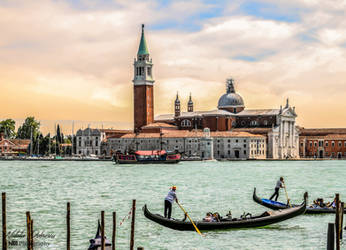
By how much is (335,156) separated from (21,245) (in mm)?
78567

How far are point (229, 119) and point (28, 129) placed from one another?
32.1 m

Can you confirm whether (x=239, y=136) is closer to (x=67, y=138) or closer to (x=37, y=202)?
(x=67, y=138)

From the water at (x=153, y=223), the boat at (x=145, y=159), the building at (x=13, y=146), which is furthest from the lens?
the building at (x=13, y=146)

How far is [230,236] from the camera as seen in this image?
47.7 ft

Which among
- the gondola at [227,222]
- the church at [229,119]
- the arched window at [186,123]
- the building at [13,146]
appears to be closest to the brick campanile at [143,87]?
the church at [229,119]

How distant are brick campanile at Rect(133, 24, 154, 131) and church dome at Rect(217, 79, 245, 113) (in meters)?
10.7

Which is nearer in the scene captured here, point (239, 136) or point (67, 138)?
point (239, 136)

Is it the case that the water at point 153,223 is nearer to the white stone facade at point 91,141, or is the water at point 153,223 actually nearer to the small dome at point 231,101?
the small dome at point 231,101

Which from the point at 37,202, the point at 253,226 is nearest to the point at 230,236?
the point at 253,226

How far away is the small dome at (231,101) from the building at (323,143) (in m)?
10.4

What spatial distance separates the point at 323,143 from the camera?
88.1 m

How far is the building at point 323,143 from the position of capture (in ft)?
286

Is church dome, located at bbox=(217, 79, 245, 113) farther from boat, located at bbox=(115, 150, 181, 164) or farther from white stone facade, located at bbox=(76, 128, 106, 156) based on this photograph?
boat, located at bbox=(115, 150, 181, 164)

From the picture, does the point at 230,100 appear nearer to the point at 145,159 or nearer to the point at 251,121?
the point at 251,121
